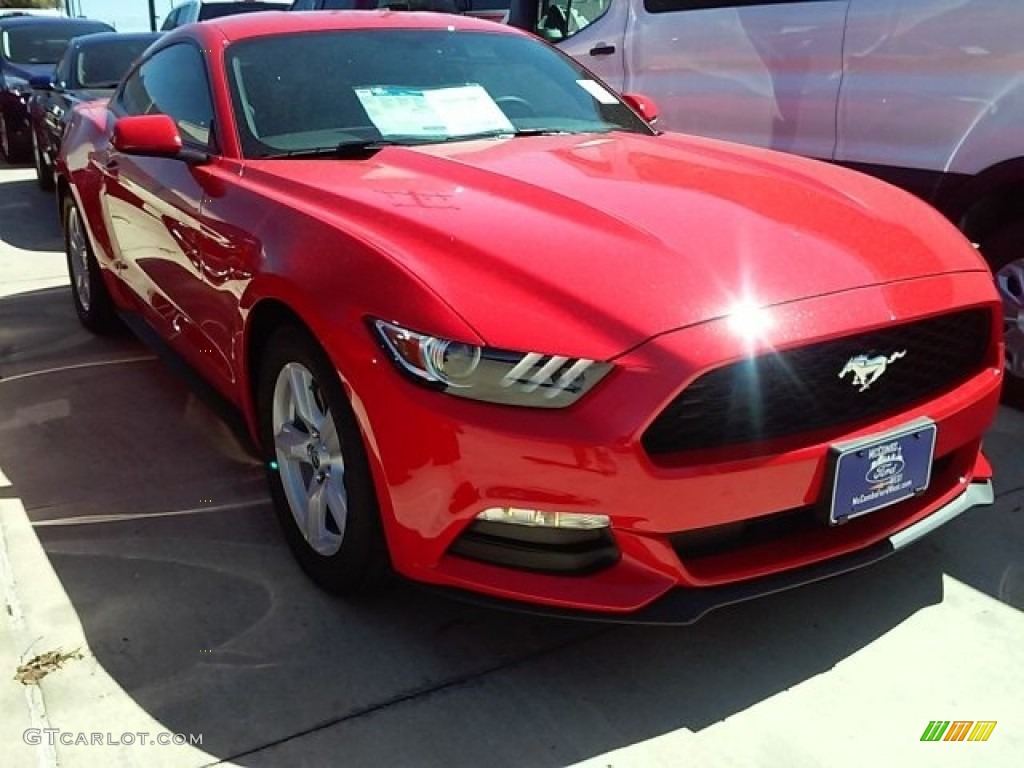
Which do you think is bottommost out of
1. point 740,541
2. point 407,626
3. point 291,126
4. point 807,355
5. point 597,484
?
point 407,626

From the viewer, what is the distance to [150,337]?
13.7 feet

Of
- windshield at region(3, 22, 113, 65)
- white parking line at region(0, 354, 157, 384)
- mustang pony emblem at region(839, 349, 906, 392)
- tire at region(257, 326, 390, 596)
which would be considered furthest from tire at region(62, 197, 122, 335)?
windshield at region(3, 22, 113, 65)

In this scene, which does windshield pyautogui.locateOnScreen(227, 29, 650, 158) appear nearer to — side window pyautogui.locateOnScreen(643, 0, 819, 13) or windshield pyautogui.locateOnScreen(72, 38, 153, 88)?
side window pyautogui.locateOnScreen(643, 0, 819, 13)

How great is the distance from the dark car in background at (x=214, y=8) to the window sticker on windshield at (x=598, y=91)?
29.3ft

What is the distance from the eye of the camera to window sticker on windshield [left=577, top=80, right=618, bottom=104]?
390 cm

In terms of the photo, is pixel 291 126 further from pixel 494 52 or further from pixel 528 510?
pixel 528 510

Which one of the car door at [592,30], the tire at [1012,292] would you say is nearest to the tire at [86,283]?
the car door at [592,30]

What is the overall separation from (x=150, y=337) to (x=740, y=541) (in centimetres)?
274

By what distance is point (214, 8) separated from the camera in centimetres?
1255

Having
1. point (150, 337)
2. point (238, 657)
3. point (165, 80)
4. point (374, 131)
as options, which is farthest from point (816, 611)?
point (165, 80)

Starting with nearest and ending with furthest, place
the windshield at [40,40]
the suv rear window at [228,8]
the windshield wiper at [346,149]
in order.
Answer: the windshield wiper at [346,149] < the windshield at [40,40] < the suv rear window at [228,8]

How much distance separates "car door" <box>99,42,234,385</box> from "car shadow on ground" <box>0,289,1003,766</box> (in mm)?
438

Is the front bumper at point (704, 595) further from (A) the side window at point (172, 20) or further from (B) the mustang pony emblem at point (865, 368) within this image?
(A) the side window at point (172, 20)

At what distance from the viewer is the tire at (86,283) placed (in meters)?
4.97
